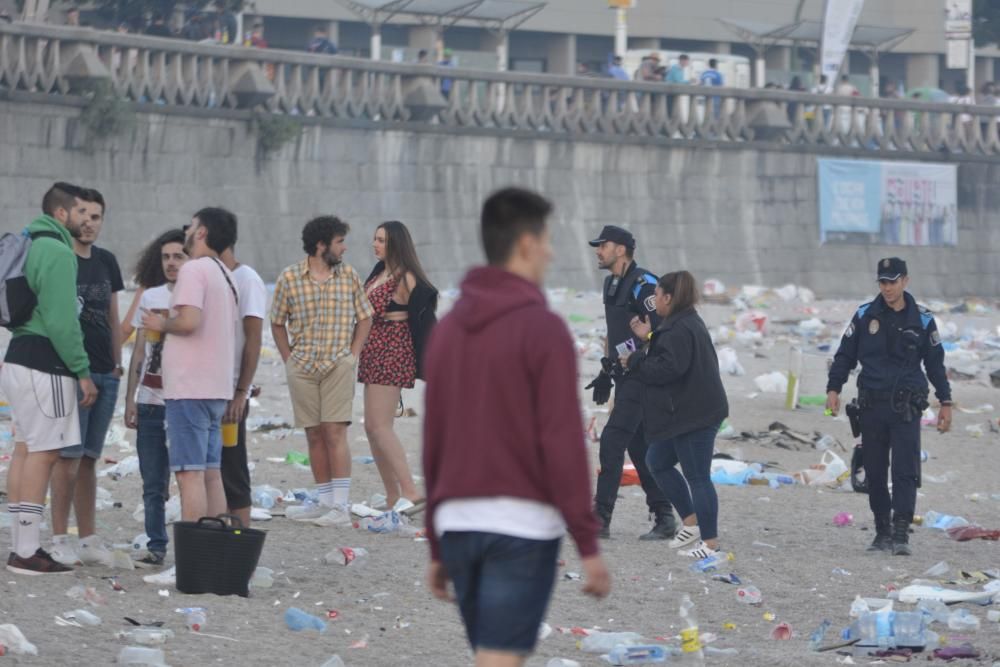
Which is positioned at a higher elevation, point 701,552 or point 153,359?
point 153,359

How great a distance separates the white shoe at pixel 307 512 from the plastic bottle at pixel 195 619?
2723 millimetres

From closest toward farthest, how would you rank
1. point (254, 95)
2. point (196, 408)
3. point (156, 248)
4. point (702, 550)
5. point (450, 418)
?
point (450, 418) → point (196, 408) → point (156, 248) → point (702, 550) → point (254, 95)

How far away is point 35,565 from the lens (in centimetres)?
786

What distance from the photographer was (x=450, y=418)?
4574mm

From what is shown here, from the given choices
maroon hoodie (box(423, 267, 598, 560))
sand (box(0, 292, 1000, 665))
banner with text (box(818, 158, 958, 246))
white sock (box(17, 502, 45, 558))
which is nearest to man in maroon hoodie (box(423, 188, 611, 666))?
maroon hoodie (box(423, 267, 598, 560))

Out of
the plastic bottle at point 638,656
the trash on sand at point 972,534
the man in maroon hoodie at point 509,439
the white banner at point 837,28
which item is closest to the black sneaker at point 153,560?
the plastic bottle at point 638,656

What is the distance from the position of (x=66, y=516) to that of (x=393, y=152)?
80.3 feet

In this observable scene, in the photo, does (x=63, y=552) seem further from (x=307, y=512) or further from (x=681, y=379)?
(x=681, y=379)

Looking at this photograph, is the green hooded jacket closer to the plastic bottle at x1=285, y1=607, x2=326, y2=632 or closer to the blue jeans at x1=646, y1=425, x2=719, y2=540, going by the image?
the plastic bottle at x1=285, y1=607, x2=326, y2=632

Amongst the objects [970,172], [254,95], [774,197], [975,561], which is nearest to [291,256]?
[254,95]

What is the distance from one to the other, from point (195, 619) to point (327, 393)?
2592 mm

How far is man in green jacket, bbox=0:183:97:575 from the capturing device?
7.70 m

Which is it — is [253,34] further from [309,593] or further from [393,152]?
[309,593]

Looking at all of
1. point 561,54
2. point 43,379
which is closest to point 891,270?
point 43,379
